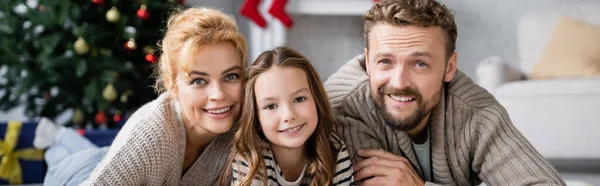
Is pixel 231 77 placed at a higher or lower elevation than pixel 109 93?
higher

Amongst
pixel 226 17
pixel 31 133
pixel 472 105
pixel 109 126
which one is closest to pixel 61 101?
pixel 109 126

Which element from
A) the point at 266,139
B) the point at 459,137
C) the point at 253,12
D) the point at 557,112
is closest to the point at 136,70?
the point at 253,12

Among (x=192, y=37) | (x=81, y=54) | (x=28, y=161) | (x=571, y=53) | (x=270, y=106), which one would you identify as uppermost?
(x=192, y=37)

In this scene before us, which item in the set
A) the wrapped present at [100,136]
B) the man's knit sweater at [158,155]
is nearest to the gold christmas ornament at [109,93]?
the wrapped present at [100,136]

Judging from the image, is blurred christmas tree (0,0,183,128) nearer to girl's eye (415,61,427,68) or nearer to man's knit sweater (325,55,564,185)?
man's knit sweater (325,55,564,185)

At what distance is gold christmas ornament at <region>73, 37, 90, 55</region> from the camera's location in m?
2.64

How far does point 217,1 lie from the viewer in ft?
12.4

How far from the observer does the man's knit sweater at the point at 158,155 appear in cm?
138

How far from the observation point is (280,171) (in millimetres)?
1454

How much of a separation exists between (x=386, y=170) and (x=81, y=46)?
1687 millimetres

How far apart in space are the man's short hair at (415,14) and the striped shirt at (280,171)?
34 cm

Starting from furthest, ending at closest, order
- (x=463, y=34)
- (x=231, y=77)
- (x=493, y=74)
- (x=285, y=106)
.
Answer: (x=463, y=34), (x=493, y=74), (x=231, y=77), (x=285, y=106)

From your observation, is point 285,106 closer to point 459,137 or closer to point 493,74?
point 459,137

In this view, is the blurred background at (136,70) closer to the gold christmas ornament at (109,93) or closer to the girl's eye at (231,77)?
the gold christmas ornament at (109,93)
